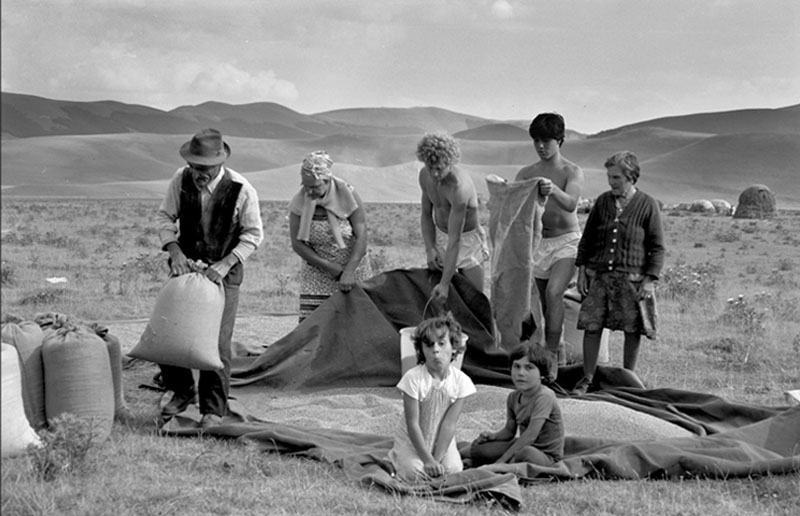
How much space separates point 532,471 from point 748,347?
4351 millimetres

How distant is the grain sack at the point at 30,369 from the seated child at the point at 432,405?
188 cm

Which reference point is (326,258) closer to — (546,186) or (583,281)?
(546,186)

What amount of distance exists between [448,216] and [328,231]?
85 cm

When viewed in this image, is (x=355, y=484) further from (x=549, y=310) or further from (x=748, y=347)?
(x=748, y=347)

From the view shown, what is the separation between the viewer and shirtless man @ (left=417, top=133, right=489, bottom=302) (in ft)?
20.9

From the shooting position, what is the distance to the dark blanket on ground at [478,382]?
469cm

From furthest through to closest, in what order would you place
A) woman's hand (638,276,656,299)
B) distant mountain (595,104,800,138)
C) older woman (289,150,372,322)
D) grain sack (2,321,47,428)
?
1. distant mountain (595,104,800,138)
2. older woman (289,150,372,322)
3. woman's hand (638,276,656,299)
4. grain sack (2,321,47,428)

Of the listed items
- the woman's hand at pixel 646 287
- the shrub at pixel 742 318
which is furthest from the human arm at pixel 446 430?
the shrub at pixel 742 318

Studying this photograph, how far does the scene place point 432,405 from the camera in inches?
181

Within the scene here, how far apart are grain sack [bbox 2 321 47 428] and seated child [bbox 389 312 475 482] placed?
6.17 feet

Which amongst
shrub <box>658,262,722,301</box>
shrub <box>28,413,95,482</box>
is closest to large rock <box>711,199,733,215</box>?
shrub <box>658,262,722,301</box>

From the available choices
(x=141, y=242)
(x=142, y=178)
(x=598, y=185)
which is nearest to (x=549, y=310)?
(x=141, y=242)

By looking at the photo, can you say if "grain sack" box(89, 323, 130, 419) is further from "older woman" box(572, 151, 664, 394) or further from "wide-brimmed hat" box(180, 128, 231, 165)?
"older woman" box(572, 151, 664, 394)

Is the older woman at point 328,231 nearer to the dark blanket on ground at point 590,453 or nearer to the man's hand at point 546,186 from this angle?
the man's hand at point 546,186
